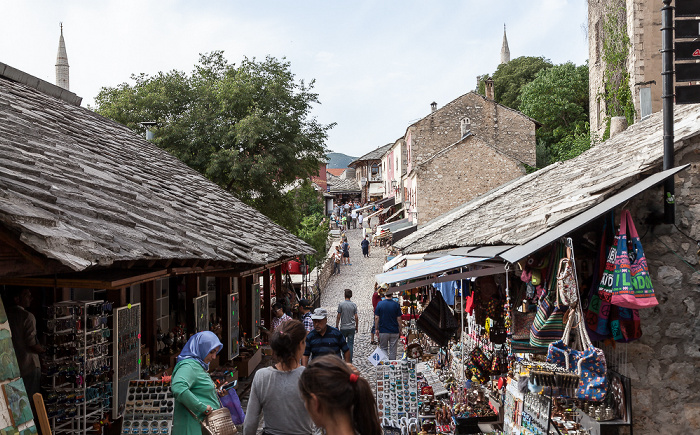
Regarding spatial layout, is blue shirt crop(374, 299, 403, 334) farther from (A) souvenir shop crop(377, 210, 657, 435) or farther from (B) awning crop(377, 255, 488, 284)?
(A) souvenir shop crop(377, 210, 657, 435)

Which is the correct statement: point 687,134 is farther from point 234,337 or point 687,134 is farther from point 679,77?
point 234,337

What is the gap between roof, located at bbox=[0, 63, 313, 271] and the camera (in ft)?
11.3

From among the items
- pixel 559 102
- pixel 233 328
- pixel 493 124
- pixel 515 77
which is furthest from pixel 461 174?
pixel 515 77

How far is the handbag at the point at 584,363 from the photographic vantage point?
16.1 ft

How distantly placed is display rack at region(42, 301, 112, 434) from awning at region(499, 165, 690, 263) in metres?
4.27

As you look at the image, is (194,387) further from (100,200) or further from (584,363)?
(584,363)

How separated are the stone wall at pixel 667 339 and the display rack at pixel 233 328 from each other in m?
7.74

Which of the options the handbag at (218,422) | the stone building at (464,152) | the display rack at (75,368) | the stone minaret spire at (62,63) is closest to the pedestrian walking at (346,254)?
the stone building at (464,152)

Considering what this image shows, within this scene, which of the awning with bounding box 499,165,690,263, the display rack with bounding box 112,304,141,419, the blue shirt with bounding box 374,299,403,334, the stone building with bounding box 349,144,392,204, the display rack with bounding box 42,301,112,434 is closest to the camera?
the awning with bounding box 499,165,690,263

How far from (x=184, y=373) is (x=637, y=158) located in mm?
4698

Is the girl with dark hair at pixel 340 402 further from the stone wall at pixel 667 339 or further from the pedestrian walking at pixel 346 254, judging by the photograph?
the pedestrian walking at pixel 346 254

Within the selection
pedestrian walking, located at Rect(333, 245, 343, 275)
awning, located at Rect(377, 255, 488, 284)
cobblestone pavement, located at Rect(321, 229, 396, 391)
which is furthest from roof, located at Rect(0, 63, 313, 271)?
pedestrian walking, located at Rect(333, 245, 343, 275)

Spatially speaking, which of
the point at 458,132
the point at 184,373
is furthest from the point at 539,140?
the point at 184,373

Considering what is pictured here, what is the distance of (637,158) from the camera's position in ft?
20.2
